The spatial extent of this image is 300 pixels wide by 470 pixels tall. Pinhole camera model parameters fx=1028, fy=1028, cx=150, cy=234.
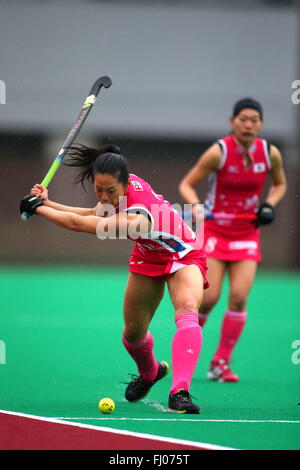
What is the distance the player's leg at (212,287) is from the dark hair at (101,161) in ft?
5.47

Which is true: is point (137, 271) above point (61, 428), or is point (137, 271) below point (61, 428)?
above

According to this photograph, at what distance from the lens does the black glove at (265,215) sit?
7.57 metres

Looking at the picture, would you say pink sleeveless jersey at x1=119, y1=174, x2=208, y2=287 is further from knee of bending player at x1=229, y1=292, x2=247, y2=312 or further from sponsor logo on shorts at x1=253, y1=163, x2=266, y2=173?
sponsor logo on shorts at x1=253, y1=163, x2=266, y2=173

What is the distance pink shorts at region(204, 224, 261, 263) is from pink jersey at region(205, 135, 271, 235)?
8 centimetres

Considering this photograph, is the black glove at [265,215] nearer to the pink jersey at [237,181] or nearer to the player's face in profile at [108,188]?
the pink jersey at [237,181]

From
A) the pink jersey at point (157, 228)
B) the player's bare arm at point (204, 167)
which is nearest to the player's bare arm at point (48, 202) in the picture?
the pink jersey at point (157, 228)

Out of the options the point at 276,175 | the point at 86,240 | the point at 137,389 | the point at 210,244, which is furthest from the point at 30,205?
the point at 86,240

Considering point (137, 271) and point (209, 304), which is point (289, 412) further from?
point (209, 304)

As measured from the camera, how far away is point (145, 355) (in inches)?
242
